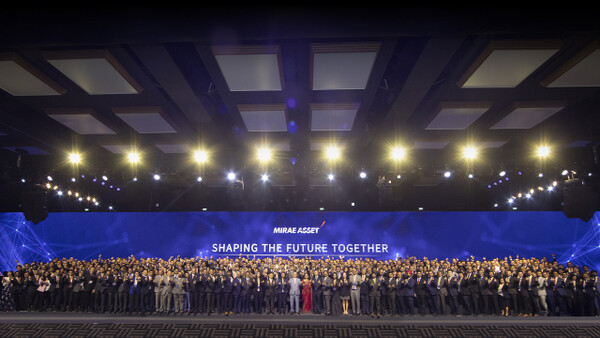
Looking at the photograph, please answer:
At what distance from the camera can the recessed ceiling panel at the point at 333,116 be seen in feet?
22.1

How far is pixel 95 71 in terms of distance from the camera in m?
5.31

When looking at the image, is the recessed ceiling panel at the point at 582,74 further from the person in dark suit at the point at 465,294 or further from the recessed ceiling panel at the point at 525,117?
the person in dark suit at the point at 465,294

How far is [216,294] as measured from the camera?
10.6 meters

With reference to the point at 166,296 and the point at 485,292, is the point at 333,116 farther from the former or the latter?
the point at 166,296

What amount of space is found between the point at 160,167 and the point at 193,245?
16.9 ft

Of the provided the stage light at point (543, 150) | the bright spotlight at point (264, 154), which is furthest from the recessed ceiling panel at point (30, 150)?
the stage light at point (543, 150)

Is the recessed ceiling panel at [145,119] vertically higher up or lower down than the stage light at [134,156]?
higher up

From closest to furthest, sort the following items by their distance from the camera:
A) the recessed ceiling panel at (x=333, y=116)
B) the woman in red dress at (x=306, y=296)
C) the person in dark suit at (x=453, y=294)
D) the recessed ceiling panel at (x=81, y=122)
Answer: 1. the recessed ceiling panel at (x=333, y=116)
2. the recessed ceiling panel at (x=81, y=122)
3. the person in dark suit at (x=453, y=294)
4. the woman in red dress at (x=306, y=296)

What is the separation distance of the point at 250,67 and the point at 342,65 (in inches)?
54.0

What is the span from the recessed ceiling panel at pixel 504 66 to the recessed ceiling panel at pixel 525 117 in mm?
1462

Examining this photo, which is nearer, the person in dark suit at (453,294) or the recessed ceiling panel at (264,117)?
the recessed ceiling panel at (264,117)

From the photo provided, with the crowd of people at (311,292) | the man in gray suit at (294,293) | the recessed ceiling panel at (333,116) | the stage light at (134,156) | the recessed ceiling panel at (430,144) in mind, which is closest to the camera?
the recessed ceiling panel at (333,116)

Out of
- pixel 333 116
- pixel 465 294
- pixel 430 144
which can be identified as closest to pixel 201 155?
pixel 333 116

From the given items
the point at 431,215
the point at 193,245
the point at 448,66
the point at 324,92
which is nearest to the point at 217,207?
the point at 193,245
